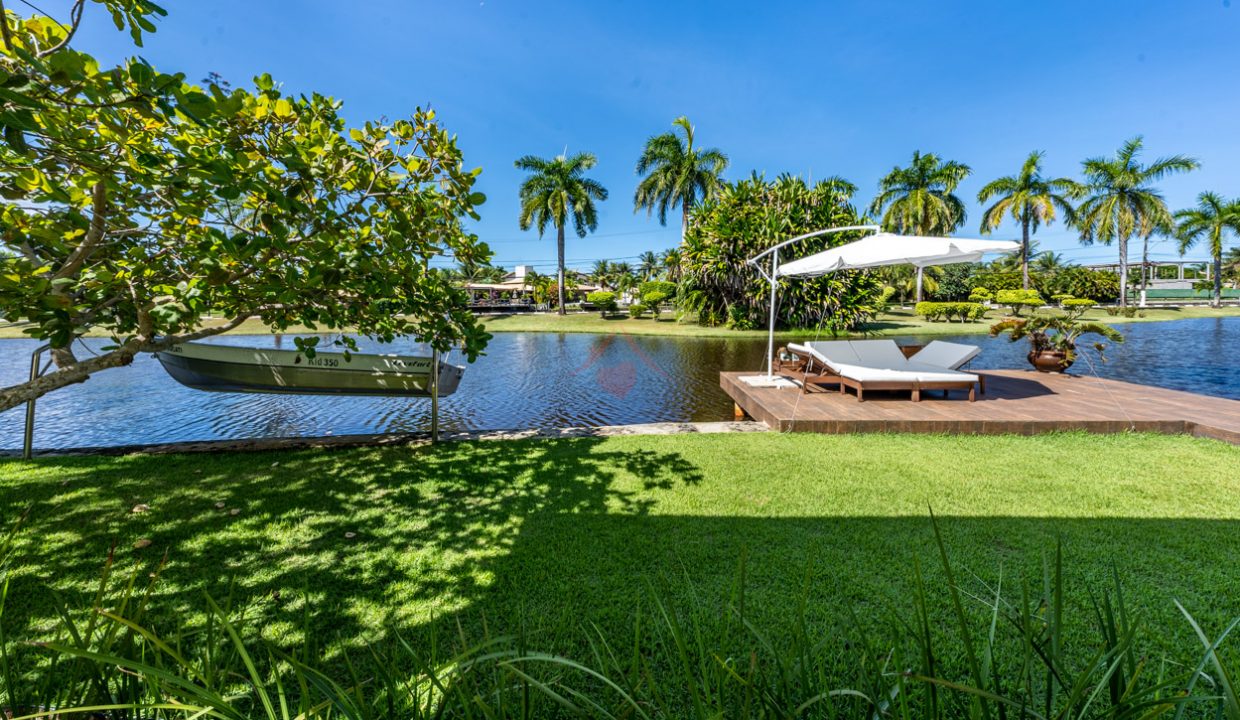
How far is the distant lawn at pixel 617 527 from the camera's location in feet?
8.84

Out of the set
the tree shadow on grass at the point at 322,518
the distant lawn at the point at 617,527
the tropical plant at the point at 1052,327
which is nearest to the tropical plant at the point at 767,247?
the tropical plant at the point at 1052,327

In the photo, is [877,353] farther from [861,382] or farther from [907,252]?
[907,252]

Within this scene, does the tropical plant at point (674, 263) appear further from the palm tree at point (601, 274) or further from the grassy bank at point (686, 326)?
the palm tree at point (601, 274)

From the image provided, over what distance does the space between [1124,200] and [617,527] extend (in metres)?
42.9

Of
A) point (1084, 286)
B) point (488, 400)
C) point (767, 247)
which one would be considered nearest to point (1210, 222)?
point (1084, 286)

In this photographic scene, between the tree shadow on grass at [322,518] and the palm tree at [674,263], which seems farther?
the palm tree at [674,263]

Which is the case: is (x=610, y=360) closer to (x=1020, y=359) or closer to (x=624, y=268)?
(x=1020, y=359)

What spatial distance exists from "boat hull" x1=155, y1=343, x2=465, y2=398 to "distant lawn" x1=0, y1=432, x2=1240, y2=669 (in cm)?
162

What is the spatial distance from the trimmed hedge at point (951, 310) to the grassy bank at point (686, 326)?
0.64 metres

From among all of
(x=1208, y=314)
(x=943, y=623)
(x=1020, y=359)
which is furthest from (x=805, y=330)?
(x=1208, y=314)

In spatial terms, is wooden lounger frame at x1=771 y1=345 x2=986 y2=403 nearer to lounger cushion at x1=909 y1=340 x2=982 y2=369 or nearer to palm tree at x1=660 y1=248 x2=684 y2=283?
lounger cushion at x1=909 y1=340 x2=982 y2=369

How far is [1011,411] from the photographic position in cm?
643

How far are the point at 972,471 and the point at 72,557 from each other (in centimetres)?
724

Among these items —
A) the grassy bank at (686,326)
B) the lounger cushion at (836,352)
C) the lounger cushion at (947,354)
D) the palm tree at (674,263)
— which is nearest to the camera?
the lounger cushion at (947,354)
